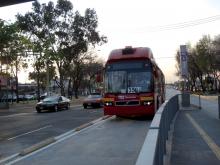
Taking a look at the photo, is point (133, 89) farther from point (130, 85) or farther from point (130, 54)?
point (130, 54)

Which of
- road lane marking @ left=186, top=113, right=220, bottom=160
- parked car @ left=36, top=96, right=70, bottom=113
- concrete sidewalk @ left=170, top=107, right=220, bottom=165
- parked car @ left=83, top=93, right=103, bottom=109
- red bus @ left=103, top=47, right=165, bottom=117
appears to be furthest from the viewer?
parked car @ left=83, top=93, right=103, bottom=109

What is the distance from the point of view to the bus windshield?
23.2m

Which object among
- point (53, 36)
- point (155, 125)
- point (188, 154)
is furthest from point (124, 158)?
point (53, 36)

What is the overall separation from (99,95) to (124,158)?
106 feet

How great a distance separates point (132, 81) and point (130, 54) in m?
1.43

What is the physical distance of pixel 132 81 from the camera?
23.3 m

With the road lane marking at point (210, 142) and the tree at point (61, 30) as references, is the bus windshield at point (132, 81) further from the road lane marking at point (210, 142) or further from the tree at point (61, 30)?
the tree at point (61, 30)

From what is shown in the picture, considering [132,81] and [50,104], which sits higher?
[132,81]

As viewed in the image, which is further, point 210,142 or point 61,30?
point 61,30

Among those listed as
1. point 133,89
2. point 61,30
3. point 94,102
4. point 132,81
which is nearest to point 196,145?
point 133,89

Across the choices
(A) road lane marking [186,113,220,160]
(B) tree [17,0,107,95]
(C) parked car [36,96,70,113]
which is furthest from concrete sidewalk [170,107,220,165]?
(B) tree [17,0,107,95]

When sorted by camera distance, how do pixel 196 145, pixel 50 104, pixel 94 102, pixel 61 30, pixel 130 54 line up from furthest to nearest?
pixel 61 30
pixel 94 102
pixel 50 104
pixel 130 54
pixel 196 145

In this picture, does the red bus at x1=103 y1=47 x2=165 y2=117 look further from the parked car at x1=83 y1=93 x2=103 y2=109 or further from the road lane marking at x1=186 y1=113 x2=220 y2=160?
the parked car at x1=83 y1=93 x2=103 y2=109

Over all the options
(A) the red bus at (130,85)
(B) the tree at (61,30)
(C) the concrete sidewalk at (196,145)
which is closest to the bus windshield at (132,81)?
(A) the red bus at (130,85)
